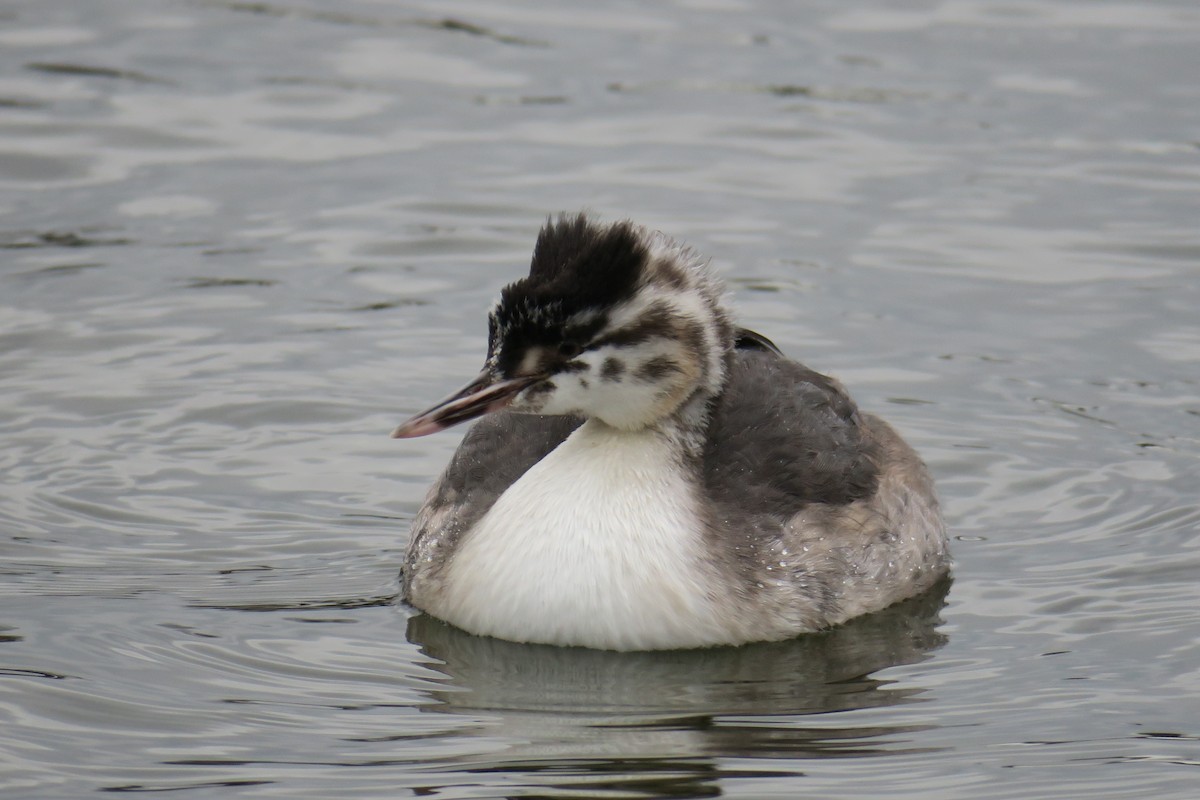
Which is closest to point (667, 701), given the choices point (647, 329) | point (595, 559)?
point (595, 559)

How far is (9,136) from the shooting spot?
61.4ft

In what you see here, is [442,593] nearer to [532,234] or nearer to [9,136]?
[532,234]

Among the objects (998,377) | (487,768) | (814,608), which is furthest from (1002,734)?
(998,377)

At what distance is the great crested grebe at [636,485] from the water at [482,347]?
9.4 inches

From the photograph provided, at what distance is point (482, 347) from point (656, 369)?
472cm

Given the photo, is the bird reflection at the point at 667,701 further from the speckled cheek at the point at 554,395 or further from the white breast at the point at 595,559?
the speckled cheek at the point at 554,395

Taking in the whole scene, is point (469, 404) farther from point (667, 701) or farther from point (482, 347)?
point (482, 347)

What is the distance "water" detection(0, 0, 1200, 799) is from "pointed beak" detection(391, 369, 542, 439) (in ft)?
3.67

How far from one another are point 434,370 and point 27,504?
3265 mm

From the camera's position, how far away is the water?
8.84 metres

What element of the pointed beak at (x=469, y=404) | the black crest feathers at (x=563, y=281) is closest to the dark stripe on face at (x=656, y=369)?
the black crest feathers at (x=563, y=281)

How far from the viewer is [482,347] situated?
14.5 metres

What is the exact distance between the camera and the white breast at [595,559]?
960cm

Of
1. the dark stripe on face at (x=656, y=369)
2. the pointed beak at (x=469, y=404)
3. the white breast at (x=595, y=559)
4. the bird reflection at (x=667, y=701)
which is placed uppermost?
the dark stripe on face at (x=656, y=369)
